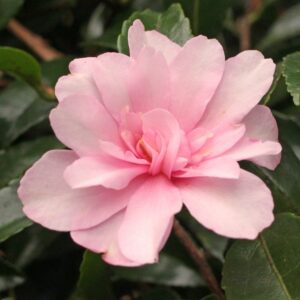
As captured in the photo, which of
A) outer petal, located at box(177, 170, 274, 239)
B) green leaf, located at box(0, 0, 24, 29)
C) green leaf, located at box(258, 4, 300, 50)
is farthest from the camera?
green leaf, located at box(258, 4, 300, 50)

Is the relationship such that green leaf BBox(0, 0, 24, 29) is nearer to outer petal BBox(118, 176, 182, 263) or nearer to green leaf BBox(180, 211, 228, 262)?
green leaf BBox(180, 211, 228, 262)

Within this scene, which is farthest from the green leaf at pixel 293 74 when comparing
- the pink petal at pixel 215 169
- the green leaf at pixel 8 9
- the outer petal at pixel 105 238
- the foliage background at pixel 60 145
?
the green leaf at pixel 8 9

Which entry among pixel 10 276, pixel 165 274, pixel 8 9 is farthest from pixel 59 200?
pixel 8 9

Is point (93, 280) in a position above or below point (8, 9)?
below

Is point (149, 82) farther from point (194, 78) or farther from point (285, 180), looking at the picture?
point (285, 180)

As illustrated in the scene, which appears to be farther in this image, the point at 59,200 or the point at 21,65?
the point at 21,65

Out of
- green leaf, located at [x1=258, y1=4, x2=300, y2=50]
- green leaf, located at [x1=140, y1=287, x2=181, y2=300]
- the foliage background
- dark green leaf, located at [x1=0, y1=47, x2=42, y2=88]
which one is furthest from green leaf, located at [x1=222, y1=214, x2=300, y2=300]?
green leaf, located at [x1=258, y1=4, x2=300, y2=50]

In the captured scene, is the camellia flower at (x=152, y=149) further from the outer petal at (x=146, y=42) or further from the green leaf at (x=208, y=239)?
the green leaf at (x=208, y=239)
